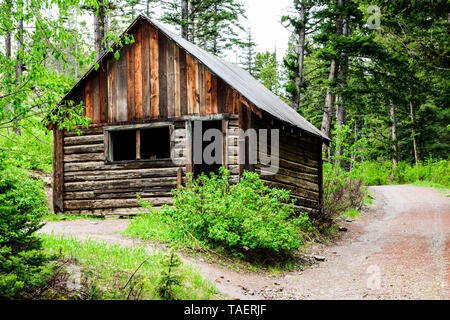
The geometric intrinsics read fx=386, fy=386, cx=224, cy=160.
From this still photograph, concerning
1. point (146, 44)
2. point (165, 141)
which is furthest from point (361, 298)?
point (165, 141)

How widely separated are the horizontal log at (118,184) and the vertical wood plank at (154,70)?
2032 millimetres

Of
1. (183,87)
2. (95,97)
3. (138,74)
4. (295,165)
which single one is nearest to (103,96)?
(95,97)

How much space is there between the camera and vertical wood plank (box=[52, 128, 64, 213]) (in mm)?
12898

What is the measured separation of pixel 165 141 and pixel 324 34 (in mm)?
10798

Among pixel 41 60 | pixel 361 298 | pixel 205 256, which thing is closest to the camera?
pixel 41 60

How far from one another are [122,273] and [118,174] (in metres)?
7.25

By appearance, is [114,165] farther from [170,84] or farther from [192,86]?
[192,86]

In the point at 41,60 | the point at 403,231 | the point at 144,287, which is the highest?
the point at 41,60

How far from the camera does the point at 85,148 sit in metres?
12.8

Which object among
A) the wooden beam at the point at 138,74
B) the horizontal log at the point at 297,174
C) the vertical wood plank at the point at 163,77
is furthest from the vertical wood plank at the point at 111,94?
the horizontal log at the point at 297,174

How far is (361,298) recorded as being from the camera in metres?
5.89

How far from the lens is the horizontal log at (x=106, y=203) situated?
11.8 m

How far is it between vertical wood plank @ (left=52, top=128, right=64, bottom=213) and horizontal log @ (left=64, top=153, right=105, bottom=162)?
0.82ft
